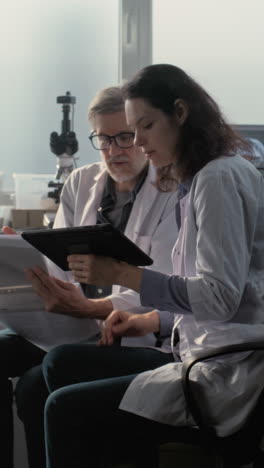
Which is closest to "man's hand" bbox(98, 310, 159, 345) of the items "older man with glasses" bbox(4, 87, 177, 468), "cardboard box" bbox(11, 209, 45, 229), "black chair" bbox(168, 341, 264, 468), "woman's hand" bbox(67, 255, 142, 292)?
"older man with glasses" bbox(4, 87, 177, 468)

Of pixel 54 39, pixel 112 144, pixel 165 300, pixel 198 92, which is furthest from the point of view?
pixel 54 39

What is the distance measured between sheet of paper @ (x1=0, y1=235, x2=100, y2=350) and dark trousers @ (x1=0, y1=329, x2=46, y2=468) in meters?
0.07

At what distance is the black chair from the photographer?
1331mm

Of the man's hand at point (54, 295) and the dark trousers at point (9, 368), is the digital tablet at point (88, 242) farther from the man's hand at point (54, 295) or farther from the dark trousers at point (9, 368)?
the dark trousers at point (9, 368)

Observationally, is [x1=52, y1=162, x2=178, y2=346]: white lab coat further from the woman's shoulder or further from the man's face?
the woman's shoulder

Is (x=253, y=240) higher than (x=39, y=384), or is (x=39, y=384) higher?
(x=253, y=240)

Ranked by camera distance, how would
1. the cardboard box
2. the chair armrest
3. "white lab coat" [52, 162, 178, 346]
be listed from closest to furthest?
the chair armrest, "white lab coat" [52, 162, 178, 346], the cardboard box

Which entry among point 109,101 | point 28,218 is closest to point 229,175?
point 109,101

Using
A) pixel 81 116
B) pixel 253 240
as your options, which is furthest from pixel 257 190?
pixel 81 116

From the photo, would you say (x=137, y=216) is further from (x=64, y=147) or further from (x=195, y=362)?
(x=64, y=147)

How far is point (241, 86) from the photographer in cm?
338

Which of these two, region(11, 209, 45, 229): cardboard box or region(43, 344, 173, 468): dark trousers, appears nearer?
region(43, 344, 173, 468): dark trousers

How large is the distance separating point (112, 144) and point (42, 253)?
22.0 inches

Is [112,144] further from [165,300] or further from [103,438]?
[103,438]
